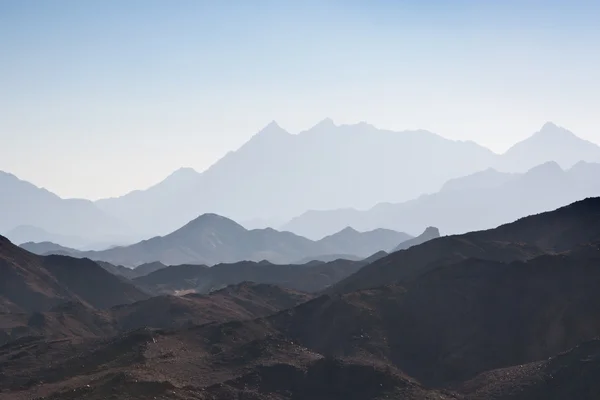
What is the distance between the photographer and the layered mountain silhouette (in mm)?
39562

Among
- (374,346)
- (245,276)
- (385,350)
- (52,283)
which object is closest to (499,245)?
(385,350)

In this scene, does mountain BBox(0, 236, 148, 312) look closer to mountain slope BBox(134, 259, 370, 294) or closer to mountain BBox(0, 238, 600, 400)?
mountain slope BBox(134, 259, 370, 294)

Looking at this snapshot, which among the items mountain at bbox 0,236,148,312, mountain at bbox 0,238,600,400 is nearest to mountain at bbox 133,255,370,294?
mountain at bbox 0,236,148,312

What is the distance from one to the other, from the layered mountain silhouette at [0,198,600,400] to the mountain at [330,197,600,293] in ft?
3.24

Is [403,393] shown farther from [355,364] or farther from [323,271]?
[323,271]

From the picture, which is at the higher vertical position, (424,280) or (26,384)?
(424,280)

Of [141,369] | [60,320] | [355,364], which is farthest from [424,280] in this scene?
[60,320]

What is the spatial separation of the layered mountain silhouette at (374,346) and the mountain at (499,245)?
0.99 metres

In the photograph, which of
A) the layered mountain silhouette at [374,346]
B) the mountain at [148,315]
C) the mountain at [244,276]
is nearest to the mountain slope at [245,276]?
the mountain at [244,276]

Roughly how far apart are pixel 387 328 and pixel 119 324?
1428 inches

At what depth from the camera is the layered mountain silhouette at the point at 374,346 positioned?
1558 inches

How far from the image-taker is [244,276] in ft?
426

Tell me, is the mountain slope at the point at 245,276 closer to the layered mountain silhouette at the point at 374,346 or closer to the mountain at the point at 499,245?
the mountain at the point at 499,245

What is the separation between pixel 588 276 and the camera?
2146 inches
